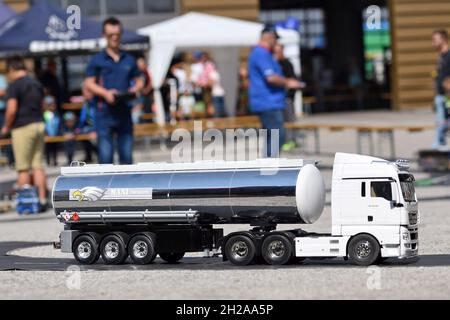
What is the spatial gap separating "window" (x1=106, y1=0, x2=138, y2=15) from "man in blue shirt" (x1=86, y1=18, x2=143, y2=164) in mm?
18162

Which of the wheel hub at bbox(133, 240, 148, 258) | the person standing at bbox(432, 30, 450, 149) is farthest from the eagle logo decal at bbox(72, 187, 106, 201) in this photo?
the person standing at bbox(432, 30, 450, 149)

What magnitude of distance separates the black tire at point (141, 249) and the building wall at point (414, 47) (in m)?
27.8

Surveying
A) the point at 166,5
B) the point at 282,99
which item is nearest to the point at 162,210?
the point at 282,99

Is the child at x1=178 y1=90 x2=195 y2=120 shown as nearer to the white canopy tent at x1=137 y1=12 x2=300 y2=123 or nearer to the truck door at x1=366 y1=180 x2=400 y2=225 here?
the white canopy tent at x1=137 y1=12 x2=300 y2=123

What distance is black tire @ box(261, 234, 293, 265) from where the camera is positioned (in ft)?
30.5

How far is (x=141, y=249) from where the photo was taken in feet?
32.0

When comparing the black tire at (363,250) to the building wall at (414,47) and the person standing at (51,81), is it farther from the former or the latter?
the building wall at (414,47)

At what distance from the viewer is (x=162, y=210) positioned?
31.4 ft

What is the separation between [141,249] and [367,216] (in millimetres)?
1711

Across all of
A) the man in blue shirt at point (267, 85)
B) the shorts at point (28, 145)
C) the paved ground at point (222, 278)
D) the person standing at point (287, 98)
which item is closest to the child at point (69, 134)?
the person standing at point (287, 98)

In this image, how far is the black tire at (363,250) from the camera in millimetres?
9180

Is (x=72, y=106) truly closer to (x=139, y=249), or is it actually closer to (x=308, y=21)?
(x=308, y=21)

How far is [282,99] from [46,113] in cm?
878
